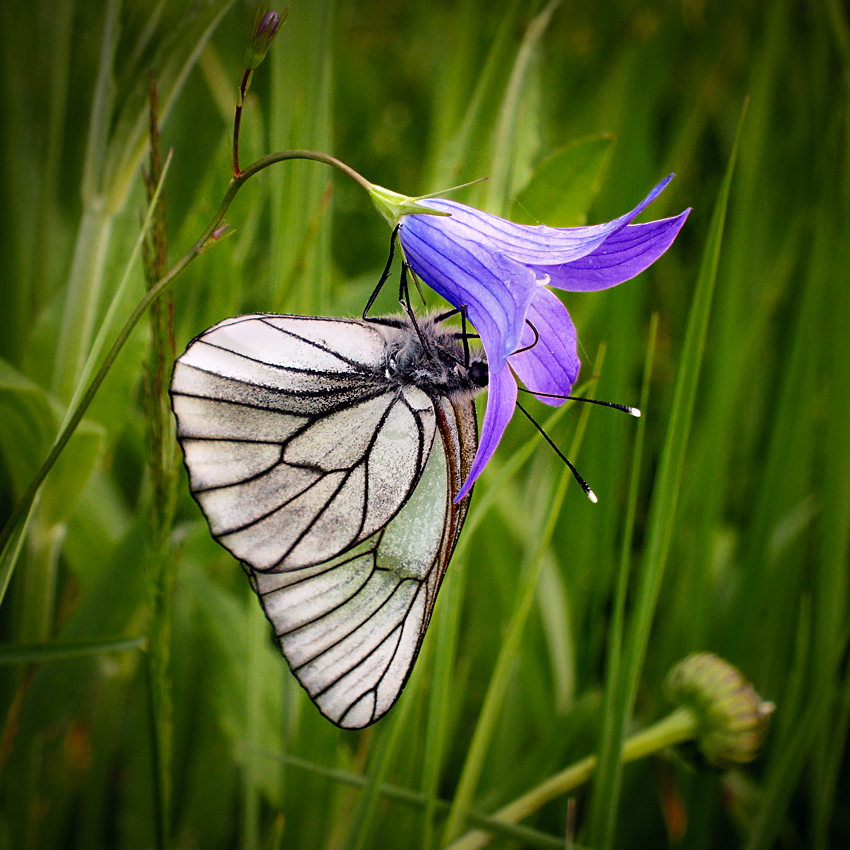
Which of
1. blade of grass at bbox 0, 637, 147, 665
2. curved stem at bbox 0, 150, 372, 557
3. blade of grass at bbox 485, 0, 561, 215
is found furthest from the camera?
blade of grass at bbox 485, 0, 561, 215

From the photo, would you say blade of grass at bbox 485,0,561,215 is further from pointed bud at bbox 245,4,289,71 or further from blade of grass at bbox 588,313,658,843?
pointed bud at bbox 245,4,289,71

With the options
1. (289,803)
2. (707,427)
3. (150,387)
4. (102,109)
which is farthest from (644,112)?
(289,803)

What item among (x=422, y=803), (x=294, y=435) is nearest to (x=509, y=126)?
(x=294, y=435)

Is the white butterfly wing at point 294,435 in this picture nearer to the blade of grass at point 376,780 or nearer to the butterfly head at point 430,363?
the butterfly head at point 430,363

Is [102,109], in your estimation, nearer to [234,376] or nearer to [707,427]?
[234,376]

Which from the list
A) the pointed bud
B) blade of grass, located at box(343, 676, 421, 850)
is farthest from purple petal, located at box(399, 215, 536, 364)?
blade of grass, located at box(343, 676, 421, 850)

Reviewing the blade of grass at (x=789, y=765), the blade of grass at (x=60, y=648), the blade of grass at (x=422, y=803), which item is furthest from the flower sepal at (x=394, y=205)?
the blade of grass at (x=789, y=765)
